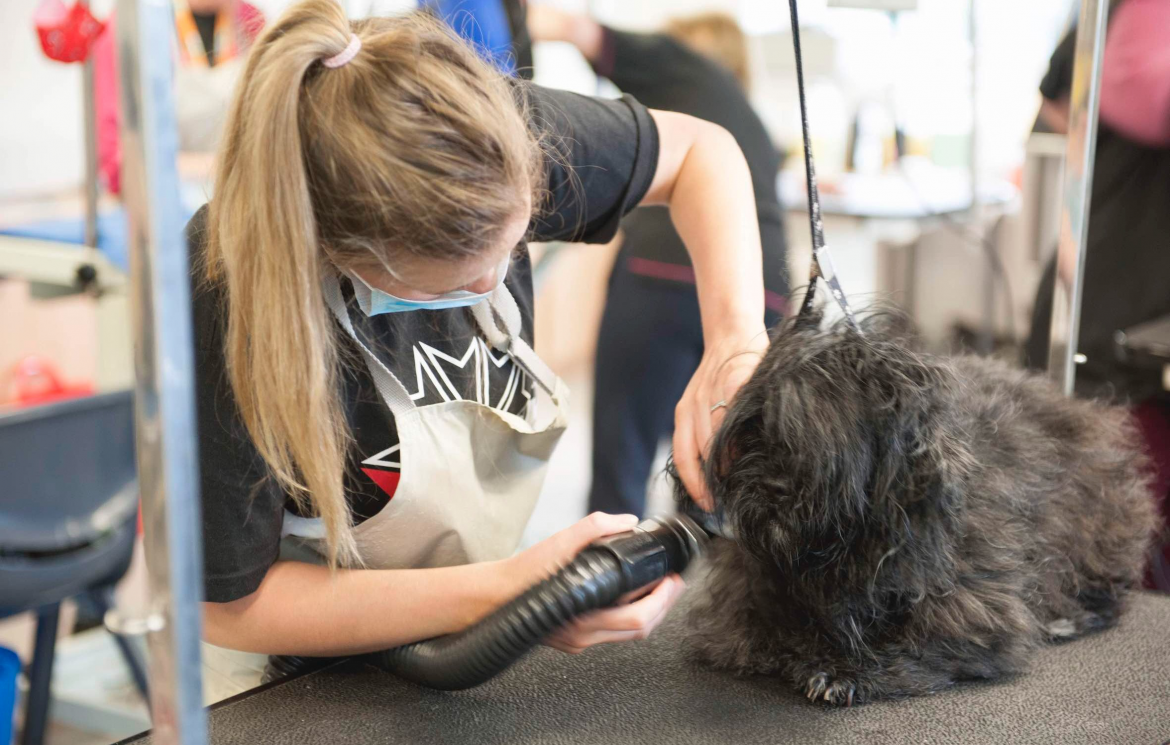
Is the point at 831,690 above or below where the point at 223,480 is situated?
Answer: below

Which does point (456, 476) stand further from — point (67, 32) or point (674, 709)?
point (67, 32)

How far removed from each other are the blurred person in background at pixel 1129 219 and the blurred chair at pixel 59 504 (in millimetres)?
1600

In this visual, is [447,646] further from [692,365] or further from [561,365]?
[561,365]

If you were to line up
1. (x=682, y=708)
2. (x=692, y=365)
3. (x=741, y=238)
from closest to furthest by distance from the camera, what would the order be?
(x=682, y=708)
(x=741, y=238)
(x=692, y=365)

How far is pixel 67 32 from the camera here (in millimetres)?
1448

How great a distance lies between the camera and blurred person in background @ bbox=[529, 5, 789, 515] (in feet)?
6.64

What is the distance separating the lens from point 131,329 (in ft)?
1.91

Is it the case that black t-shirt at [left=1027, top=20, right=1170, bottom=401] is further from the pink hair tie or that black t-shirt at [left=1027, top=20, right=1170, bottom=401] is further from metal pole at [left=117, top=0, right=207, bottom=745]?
metal pole at [left=117, top=0, right=207, bottom=745]

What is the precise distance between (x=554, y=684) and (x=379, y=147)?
0.55 metres

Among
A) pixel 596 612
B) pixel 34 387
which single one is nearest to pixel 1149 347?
pixel 596 612

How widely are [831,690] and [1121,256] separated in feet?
4.26

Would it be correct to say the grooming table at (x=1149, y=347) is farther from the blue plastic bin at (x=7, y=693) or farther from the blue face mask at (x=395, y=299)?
the blue plastic bin at (x=7, y=693)

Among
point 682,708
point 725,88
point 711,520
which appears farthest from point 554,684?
point 725,88

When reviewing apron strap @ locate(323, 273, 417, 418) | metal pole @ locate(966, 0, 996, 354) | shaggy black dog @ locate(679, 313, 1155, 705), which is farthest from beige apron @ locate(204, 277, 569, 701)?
metal pole @ locate(966, 0, 996, 354)
